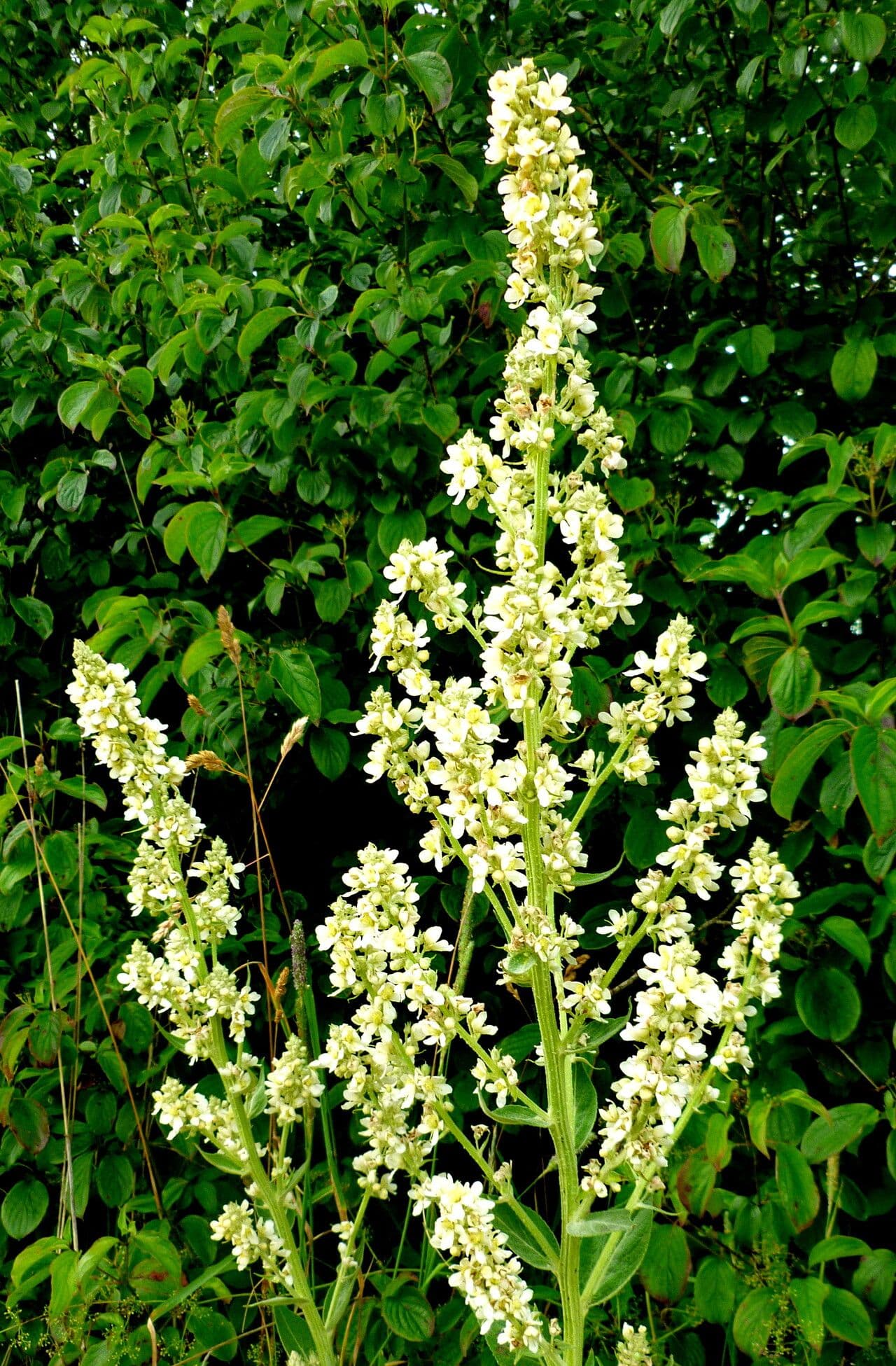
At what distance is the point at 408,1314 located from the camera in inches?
72.0

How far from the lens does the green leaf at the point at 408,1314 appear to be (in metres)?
1.80

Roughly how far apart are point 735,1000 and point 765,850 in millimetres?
195

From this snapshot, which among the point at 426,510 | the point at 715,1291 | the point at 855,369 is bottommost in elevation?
the point at 715,1291

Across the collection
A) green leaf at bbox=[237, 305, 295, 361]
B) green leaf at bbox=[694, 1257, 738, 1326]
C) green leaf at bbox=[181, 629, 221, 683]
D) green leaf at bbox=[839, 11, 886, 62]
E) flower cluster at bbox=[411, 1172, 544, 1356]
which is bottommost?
green leaf at bbox=[694, 1257, 738, 1326]

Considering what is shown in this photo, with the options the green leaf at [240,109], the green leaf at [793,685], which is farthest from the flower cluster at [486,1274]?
the green leaf at [240,109]

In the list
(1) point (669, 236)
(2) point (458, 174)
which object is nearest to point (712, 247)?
(1) point (669, 236)

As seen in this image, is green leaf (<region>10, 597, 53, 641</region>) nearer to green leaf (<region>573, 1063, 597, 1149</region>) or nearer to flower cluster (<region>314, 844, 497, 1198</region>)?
flower cluster (<region>314, 844, 497, 1198</region>)

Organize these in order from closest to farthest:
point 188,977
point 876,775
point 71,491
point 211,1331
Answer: point 188,977
point 876,775
point 211,1331
point 71,491

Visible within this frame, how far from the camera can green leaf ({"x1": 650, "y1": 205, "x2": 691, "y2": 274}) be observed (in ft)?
6.51

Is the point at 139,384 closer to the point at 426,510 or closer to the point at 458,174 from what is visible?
the point at 426,510

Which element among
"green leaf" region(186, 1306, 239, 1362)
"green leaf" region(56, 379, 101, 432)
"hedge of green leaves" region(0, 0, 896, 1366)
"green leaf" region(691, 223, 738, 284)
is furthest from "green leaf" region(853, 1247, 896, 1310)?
"green leaf" region(56, 379, 101, 432)

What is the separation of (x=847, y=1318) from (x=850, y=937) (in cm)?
63

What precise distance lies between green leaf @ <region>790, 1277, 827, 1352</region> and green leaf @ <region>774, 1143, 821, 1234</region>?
97 millimetres

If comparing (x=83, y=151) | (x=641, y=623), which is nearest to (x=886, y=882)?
(x=641, y=623)
